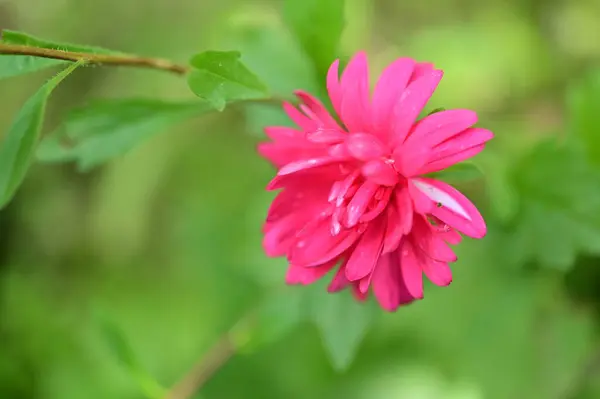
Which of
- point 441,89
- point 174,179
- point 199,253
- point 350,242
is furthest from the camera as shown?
point 174,179

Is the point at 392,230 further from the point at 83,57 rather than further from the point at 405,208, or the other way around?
the point at 83,57

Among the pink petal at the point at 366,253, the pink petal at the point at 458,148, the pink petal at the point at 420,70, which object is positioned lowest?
the pink petal at the point at 366,253

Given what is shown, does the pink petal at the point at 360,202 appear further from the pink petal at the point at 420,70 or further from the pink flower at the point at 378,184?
the pink petal at the point at 420,70

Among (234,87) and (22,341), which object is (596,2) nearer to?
(234,87)

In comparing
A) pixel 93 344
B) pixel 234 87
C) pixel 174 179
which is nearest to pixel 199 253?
pixel 174 179

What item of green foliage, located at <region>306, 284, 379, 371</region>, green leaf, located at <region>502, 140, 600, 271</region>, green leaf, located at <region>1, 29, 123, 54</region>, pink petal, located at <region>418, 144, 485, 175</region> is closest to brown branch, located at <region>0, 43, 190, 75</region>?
green leaf, located at <region>1, 29, 123, 54</region>

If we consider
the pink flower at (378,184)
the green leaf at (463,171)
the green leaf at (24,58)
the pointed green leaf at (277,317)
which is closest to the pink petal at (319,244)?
the pink flower at (378,184)
